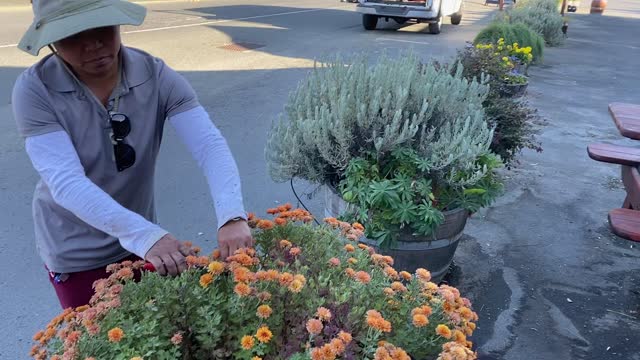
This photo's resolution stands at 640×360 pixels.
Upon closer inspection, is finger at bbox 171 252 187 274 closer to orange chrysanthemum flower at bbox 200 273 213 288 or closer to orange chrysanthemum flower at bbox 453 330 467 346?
orange chrysanthemum flower at bbox 200 273 213 288

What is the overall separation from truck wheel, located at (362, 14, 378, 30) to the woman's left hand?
14.6 m

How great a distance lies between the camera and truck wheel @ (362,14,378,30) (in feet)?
50.4

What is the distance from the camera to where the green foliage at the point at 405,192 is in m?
2.75

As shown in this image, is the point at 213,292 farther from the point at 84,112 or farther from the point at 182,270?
the point at 84,112

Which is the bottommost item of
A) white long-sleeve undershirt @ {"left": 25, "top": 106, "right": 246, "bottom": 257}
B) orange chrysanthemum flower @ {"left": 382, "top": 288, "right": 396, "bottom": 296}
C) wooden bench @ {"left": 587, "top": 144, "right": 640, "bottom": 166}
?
wooden bench @ {"left": 587, "top": 144, "right": 640, "bottom": 166}

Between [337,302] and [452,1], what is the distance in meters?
16.4

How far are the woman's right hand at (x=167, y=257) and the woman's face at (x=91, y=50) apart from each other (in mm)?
530

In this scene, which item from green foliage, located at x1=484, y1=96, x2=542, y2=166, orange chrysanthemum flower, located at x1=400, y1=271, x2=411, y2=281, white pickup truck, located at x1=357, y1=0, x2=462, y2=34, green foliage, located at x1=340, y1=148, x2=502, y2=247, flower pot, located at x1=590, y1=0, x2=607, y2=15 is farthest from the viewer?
flower pot, located at x1=590, y1=0, x2=607, y2=15

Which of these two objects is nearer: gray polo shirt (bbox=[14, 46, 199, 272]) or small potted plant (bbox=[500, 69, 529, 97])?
gray polo shirt (bbox=[14, 46, 199, 272])

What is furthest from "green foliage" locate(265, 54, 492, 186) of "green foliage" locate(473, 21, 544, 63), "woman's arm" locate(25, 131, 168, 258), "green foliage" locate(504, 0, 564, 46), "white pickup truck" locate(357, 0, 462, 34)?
"white pickup truck" locate(357, 0, 462, 34)

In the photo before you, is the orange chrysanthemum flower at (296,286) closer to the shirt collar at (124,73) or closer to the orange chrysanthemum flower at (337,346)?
the orange chrysanthemum flower at (337,346)

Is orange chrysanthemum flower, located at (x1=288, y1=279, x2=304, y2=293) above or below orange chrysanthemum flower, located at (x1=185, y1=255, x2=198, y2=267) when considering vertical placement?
below

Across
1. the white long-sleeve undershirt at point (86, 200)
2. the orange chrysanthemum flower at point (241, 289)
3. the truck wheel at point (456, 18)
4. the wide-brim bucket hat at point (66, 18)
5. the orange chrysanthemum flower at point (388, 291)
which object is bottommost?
the truck wheel at point (456, 18)

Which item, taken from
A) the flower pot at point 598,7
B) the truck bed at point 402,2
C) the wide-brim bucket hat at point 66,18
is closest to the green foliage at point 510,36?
the truck bed at point 402,2
